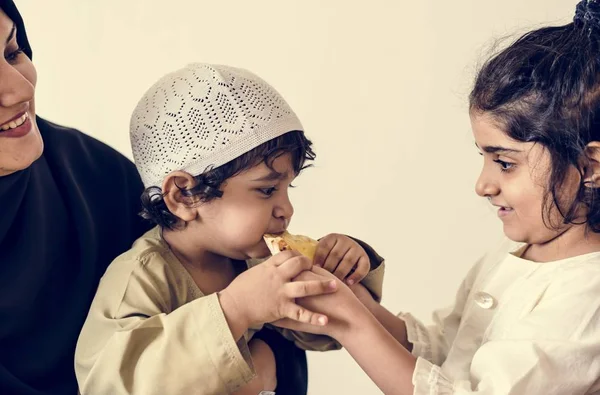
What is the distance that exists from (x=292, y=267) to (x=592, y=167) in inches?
17.2

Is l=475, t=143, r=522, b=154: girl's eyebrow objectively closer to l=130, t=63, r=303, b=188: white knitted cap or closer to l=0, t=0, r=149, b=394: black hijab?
l=130, t=63, r=303, b=188: white knitted cap

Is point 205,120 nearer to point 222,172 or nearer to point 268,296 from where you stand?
point 222,172

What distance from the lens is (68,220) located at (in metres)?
1.25

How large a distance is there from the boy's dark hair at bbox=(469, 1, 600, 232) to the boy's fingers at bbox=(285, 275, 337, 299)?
321mm

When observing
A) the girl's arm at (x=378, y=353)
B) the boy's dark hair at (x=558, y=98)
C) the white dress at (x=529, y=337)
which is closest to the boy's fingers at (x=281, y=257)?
the girl's arm at (x=378, y=353)

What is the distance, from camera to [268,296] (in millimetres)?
1063

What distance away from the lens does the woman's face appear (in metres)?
1.04

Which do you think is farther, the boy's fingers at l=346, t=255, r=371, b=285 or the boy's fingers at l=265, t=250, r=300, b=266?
the boy's fingers at l=346, t=255, r=371, b=285

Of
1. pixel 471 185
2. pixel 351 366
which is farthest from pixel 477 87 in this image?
pixel 351 366

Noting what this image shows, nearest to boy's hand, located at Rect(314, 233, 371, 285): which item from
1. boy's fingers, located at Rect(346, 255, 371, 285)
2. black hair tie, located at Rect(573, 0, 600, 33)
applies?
boy's fingers, located at Rect(346, 255, 371, 285)

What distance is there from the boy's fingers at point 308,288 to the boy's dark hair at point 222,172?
20cm

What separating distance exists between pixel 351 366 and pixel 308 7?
1.00 m

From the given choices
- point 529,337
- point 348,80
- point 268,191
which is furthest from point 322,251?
point 348,80

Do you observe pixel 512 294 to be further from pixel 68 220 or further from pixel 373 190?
pixel 373 190
